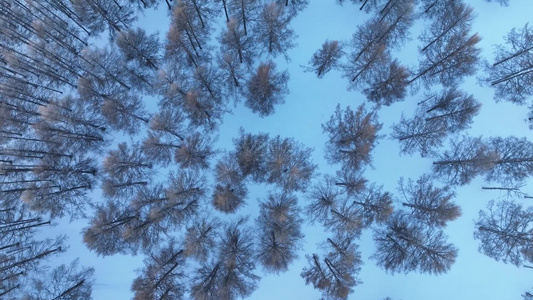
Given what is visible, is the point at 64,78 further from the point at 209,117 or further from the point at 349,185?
the point at 349,185

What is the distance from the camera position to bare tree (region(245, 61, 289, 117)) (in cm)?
2778

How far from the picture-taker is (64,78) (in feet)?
98.1

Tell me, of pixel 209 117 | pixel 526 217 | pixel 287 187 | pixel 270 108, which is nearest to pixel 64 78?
pixel 209 117

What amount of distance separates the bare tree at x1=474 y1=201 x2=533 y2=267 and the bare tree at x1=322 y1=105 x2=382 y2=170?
38.0 feet

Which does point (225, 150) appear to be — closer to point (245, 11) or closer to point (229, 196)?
point (229, 196)

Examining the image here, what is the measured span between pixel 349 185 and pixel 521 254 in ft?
51.3

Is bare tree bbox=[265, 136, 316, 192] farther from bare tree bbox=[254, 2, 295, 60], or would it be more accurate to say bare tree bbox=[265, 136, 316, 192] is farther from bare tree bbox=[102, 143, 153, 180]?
bare tree bbox=[102, 143, 153, 180]

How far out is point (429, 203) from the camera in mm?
27422

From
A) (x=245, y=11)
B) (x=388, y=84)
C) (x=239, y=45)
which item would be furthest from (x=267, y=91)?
(x=388, y=84)

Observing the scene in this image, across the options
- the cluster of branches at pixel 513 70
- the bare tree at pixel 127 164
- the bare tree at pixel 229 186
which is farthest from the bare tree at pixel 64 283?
the cluster of branches at pixel 513 70

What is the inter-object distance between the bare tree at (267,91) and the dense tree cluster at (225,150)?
12cm

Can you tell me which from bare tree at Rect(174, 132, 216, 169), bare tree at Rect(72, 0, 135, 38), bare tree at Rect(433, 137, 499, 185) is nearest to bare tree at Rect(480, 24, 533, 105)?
bare tree at Rect(433, 137, 499, 185)

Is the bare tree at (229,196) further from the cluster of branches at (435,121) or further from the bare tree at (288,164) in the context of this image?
the cluster of branches at (435,121)

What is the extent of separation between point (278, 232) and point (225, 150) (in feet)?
27.9
